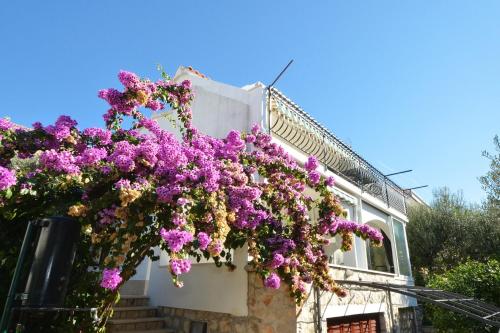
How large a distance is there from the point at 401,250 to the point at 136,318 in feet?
38.6

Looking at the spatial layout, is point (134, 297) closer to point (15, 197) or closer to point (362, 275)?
point (15, 197)

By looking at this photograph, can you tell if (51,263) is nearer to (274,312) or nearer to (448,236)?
(274,312)

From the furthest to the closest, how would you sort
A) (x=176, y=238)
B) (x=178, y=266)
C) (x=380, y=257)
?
(x=380, y=257), (x=176, y=238), (x=178, y=266)

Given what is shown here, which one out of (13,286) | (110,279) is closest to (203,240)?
(110,279)

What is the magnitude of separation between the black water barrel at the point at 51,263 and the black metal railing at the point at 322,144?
6.97 metres

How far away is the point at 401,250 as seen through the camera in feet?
50.8

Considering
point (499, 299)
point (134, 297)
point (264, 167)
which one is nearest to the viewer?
point (264, 167)

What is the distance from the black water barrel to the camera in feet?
9.11

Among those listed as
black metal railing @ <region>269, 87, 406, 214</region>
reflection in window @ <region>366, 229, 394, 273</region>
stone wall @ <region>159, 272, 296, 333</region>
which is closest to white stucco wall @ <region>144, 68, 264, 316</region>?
stone wall @ <region>159, 272, 296, 333</region>

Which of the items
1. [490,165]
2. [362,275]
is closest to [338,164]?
[362,275]

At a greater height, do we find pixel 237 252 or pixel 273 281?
pixel 237 252

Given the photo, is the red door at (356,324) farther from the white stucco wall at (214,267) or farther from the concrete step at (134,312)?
the concrete step at (134,312)

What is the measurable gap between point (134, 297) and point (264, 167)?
198 inches

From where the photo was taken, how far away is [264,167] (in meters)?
7.46
